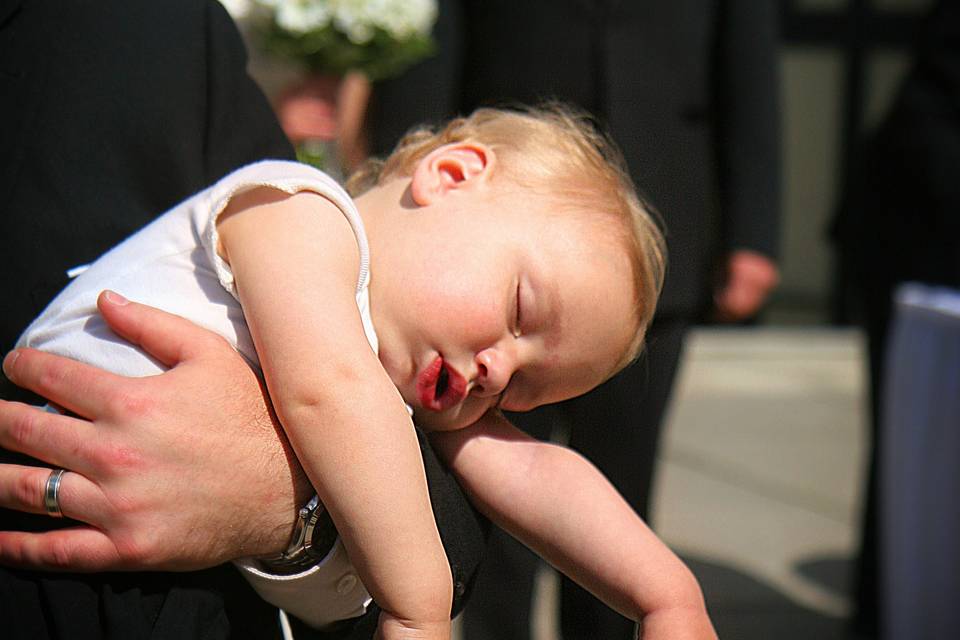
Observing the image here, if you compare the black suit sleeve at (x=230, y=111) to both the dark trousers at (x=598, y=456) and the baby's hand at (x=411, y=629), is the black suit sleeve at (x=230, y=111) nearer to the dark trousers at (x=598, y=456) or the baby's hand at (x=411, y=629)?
the dark trousers at (x=598, y=456)

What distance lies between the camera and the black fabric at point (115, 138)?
4.61 ft

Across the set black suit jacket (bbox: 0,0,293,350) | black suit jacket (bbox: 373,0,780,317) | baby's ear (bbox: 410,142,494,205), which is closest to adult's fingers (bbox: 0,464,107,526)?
black suit jacket (bbox: 0,0,293,350)

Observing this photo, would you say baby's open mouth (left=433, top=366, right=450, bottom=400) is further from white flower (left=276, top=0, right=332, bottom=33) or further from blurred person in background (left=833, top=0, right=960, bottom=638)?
blurred person in background (left=833, top=0, right=960, bottom=638)

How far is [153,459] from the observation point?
1.23 m

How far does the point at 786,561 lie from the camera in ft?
15.9

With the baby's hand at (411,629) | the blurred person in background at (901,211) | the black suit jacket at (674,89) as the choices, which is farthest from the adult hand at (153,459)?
the blurred person in background at (901,211)

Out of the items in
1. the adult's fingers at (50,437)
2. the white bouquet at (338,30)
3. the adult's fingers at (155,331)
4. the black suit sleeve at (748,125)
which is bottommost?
the black suit sleeve at (748,125)

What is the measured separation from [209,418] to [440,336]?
28 centimetres

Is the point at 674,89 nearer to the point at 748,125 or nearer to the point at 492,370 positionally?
the point at 748,125

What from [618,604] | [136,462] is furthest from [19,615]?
[618,604]

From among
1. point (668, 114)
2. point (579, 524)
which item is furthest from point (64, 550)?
point (668, 114)

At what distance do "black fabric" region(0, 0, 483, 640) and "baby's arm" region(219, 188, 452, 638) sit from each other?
104mm

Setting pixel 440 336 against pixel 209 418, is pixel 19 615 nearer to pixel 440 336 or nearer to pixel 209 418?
pixel 209 418

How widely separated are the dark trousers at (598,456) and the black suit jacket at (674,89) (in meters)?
0.22
